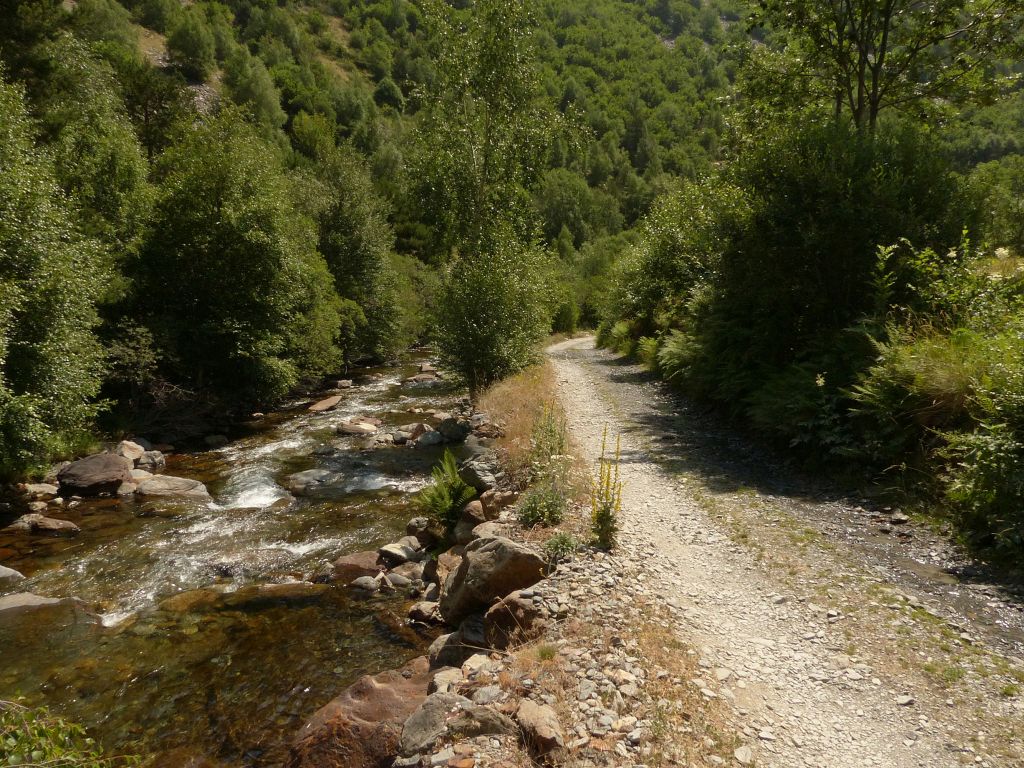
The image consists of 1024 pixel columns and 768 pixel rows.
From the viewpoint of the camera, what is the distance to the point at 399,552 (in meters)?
10.8

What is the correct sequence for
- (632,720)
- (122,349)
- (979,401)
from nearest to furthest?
(632,720), (979,401), (122,349)

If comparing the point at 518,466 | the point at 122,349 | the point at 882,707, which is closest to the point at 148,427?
the point at 122,349

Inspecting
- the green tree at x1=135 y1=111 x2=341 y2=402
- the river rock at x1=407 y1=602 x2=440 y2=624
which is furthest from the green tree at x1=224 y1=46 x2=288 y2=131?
the river rock at x1=407 y1=602 x2=440 y2=624

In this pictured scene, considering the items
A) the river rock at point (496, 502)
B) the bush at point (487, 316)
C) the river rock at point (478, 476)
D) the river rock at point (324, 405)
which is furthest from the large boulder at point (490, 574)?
the river rock at point (324, 405)

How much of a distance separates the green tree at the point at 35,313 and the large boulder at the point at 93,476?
66 centimetres

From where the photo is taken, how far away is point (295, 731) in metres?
6.55

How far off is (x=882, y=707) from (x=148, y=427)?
2190 cm

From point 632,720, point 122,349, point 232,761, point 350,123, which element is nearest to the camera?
point 632,720

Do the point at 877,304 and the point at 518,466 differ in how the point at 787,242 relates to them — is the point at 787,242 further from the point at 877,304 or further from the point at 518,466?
the point at 518,466

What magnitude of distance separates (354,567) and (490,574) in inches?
169

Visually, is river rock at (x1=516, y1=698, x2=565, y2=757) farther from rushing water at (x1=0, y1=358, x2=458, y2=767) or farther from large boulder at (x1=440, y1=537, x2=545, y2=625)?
rushing water at (x1=0, y1=358, x2=458, y2=767)

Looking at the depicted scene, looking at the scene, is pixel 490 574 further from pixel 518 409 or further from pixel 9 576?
pixel 9 576

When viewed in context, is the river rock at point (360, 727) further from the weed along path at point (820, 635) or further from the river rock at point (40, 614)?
the river rock at point (40, 614)

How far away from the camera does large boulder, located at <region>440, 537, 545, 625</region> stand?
7.15m
